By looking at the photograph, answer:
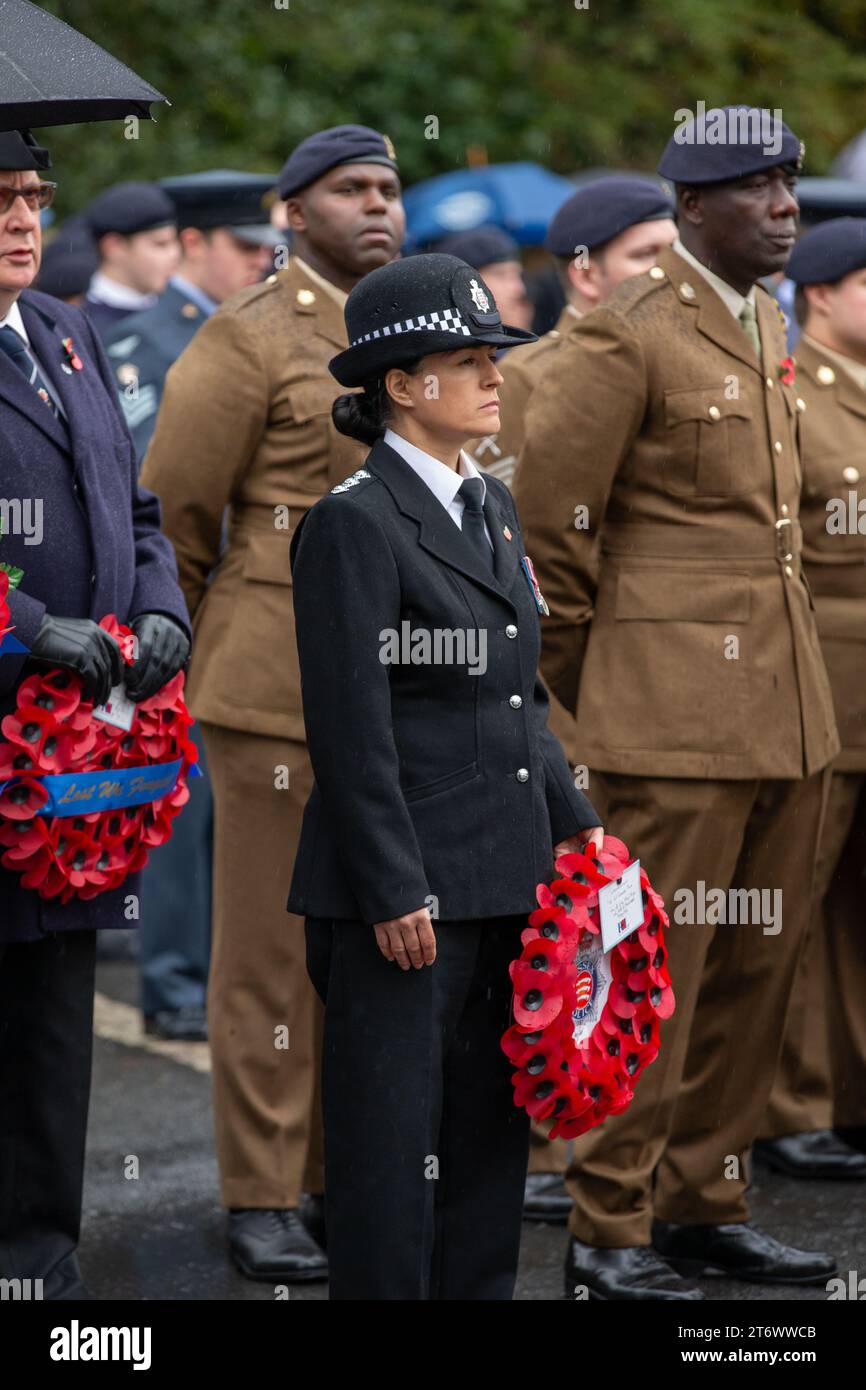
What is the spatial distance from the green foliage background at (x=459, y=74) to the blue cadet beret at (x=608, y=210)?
9.14 m

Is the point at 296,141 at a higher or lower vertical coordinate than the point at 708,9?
lower

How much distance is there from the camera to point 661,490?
16.7ft

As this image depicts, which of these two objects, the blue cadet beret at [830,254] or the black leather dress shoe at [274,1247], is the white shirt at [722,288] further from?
the black leather dress shoe at [274,1247]

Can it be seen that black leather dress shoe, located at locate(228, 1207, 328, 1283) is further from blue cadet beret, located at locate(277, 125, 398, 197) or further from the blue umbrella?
the blue umbrella

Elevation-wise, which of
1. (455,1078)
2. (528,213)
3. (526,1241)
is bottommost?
(526,1241)

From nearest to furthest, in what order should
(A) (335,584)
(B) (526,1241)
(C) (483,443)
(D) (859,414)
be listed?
(A) (335,584) → (B) (526,1241) → (D) (859,414) → (C) (483,443)

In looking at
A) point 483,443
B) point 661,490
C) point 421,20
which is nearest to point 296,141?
point 421,20

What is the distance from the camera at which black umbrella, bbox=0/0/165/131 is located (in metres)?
4.20

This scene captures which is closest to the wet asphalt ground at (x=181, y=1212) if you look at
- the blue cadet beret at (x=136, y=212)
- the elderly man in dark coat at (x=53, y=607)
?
the elderly man in dark coat at (x=53, y=607)

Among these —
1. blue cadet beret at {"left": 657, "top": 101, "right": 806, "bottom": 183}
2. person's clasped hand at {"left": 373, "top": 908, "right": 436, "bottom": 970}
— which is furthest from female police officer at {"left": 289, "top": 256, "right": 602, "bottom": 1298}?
blue cadet beret at {"left": 657, "top": 101, "right": 806, "bottom": 183}

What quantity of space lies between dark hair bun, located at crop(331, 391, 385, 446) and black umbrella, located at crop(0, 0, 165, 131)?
683 millimetres

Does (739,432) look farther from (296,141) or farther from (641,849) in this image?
(296,141)

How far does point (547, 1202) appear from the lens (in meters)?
5.76

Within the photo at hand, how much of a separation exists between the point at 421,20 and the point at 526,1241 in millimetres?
13036
